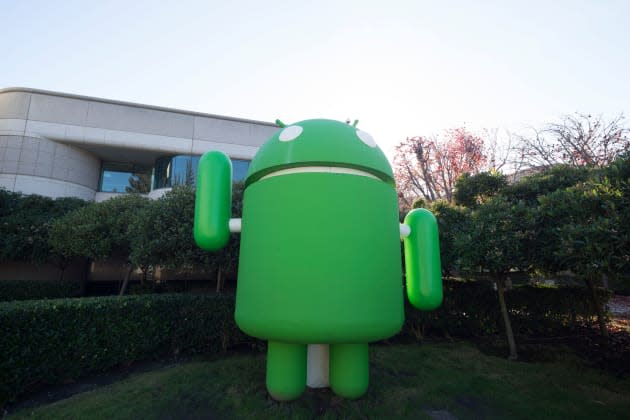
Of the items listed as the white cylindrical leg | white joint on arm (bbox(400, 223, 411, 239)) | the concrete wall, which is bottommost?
the white cylindrical leg

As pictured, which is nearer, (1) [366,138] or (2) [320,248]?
(2) [320,248]

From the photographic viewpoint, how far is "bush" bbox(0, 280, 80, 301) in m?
10.3

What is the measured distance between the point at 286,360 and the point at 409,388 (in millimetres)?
2420

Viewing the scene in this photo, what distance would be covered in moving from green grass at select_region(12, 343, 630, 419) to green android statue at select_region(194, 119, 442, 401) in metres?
0.73

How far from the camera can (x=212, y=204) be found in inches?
141

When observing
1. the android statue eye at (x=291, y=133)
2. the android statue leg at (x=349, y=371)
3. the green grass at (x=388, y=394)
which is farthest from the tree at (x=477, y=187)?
the android statue eye at (x=291, y=133)

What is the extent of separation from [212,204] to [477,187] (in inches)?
291

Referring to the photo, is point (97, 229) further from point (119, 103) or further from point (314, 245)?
point (314, 245)

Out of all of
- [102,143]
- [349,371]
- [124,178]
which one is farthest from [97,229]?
[349,371]

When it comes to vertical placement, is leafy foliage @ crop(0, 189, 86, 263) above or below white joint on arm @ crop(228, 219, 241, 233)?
above

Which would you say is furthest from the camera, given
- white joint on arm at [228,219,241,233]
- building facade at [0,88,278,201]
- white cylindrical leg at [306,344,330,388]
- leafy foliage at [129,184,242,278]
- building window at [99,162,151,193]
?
building window at [99,162,151,193]

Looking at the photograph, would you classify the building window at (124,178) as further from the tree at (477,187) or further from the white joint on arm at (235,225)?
the tree at (477,187)

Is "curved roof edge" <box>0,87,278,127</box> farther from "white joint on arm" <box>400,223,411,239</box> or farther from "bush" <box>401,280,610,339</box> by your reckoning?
"white joint on arm" <box>400,223,411,239</box>

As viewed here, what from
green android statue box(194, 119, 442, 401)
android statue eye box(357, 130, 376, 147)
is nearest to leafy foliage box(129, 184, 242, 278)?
green android statue box(194, 119, 442, 401)
